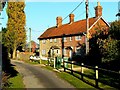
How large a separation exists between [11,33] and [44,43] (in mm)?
12738

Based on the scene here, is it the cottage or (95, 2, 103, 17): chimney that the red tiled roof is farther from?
(95, 2, 103, 17): chimney

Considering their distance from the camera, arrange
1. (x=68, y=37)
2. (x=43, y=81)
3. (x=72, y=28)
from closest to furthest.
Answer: (x=43, y=81), (x=68, y=37), (x=72, y=28)

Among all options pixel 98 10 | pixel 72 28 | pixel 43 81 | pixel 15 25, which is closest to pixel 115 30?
pixel 43 81

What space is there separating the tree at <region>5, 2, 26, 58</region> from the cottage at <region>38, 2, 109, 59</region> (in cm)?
602

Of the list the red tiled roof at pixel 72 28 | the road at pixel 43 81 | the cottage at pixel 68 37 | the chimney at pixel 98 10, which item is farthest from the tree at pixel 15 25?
the road at pixel 43 81

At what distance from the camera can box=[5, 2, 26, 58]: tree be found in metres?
56.9

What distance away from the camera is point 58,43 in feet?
198

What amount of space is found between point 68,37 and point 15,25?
10.2 m

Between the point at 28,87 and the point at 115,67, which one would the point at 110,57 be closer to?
the point at 115,67

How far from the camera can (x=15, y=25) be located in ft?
186

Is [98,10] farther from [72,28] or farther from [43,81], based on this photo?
[43,81]

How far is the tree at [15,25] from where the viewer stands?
187 feet

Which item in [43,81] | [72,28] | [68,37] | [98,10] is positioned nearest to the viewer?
[43,81]

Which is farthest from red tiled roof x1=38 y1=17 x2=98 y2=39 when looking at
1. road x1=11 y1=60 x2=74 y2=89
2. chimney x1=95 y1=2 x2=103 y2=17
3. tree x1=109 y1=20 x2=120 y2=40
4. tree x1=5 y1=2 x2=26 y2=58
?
road x1=11 y1=60 x2=74 y2=89
